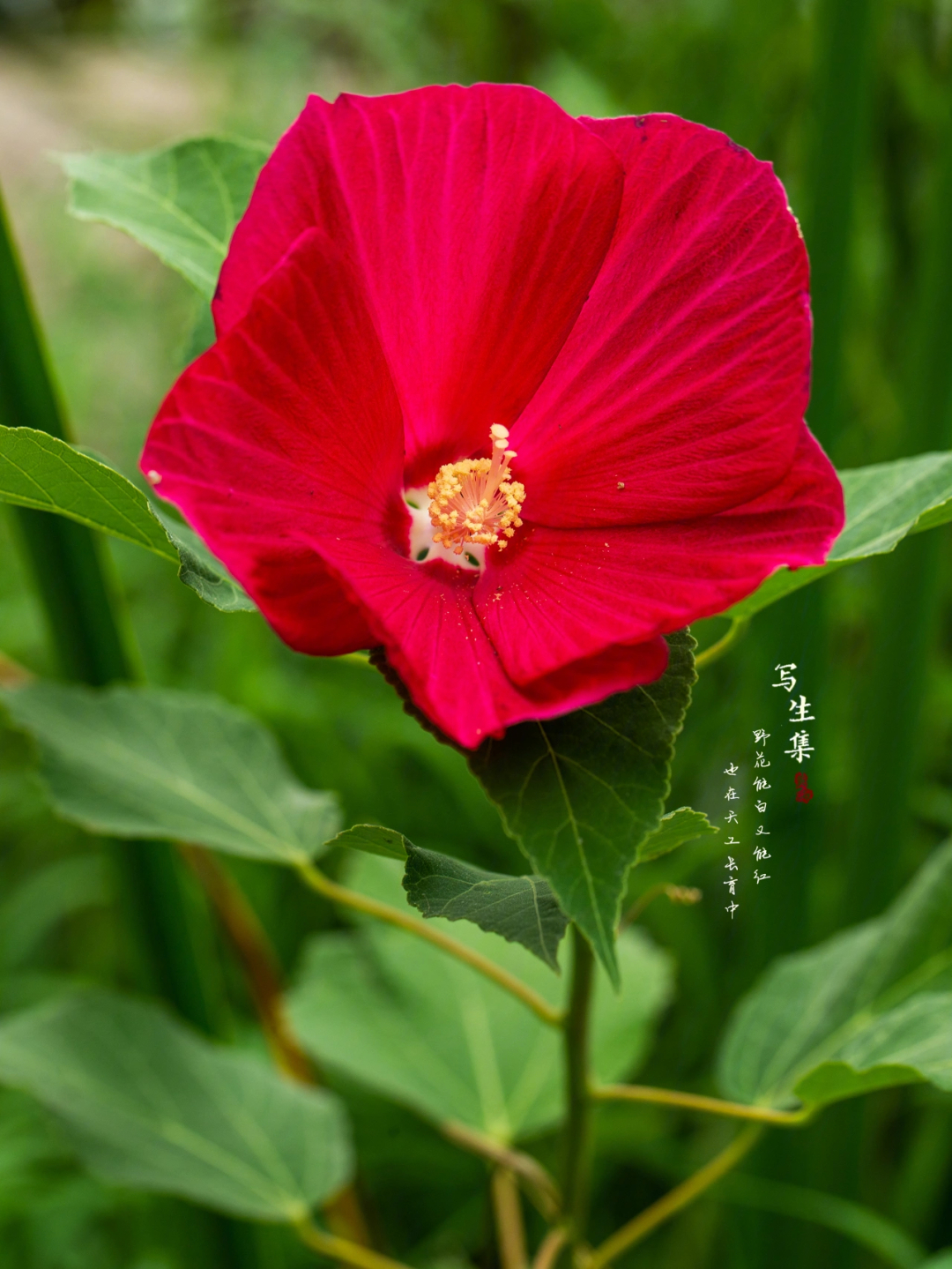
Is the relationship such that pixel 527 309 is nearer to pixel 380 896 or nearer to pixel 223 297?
pixel 223 297

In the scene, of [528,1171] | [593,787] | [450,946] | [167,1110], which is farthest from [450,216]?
[167,1110]

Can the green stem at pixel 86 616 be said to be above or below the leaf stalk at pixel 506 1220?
above

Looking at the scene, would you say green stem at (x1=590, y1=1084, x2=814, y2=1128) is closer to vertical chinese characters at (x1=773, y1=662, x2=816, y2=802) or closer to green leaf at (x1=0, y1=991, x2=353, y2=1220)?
vertical chinese characters at (x1=773, y1=662, x2=816, y2=802)

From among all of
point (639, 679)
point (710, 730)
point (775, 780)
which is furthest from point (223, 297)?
point (710, 730)

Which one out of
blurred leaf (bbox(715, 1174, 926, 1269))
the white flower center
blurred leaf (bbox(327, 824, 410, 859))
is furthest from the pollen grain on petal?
blurred leaf (bbox(715, 1174, 926, 1269))

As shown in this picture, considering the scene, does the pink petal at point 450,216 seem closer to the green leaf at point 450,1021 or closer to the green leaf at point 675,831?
the green leaf at point 675,831

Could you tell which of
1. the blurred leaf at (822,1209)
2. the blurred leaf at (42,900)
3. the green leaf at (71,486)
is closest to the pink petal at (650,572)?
the green leaf at (71,486)

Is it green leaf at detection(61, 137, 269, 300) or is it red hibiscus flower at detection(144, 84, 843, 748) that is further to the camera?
green leaf at detection(61, 137, 269, 300)
